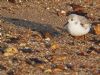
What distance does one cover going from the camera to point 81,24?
8.34m

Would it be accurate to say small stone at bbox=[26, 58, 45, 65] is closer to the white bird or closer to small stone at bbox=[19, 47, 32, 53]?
small stone at bbox=[19, 47, 32, 53]

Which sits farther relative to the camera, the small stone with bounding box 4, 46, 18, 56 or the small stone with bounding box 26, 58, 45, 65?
the small stone with bounding box 4, 46, 18, 56

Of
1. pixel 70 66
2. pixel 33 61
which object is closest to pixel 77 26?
pixel 70 66

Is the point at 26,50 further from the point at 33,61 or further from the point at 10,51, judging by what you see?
the point at 33,61

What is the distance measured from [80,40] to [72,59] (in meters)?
1.06

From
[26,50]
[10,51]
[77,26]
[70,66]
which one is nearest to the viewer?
[70,66]

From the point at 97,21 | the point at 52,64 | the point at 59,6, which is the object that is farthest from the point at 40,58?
the point at 59,6

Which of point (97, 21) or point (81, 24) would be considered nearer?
point (81, 24)

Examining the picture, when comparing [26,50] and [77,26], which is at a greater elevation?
[77,26]

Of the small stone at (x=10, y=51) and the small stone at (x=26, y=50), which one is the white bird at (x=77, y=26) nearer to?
the small stone at (x=26, y=50)

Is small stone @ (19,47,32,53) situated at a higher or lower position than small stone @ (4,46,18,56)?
lower

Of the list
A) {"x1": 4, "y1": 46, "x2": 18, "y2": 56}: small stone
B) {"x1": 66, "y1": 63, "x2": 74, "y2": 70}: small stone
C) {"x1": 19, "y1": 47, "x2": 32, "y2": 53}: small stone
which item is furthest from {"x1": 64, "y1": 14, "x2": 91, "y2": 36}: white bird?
{"x1": 4, "y1": 46, "x2": 18, "y2": 56}: small stone

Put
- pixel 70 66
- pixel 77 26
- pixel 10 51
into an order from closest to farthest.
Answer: pixel 70 66
pixel 10 51
pixel 77 26

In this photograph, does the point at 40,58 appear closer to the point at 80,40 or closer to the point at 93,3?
the point at 80,40
